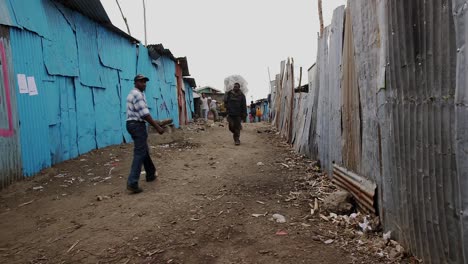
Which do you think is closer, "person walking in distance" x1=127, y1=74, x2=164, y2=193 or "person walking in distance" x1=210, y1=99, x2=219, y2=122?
"person walking in distance" x1=127, y1=74, x2=164, y2=193

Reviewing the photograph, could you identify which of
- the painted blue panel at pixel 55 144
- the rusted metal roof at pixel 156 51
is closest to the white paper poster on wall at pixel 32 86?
the painted blue panel at pixel 55 144

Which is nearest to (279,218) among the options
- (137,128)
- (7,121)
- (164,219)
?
(164,219)

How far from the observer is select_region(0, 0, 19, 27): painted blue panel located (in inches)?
196

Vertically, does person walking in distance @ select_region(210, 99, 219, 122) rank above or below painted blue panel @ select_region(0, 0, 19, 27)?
below

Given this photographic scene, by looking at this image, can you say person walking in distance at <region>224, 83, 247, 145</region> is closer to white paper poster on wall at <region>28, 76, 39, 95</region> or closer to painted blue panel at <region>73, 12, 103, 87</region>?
painted blue panel at <region>73, 12, 103, 87</region>

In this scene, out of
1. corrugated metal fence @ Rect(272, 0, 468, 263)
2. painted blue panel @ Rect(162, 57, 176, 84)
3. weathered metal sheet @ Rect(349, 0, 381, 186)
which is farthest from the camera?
painted blue panel @ Rect(162, 57, 176, 84)

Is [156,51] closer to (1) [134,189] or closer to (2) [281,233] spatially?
(1) [134,189]

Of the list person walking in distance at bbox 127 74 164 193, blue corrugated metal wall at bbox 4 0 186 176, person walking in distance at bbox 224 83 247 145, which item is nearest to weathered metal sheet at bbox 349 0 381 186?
person walking in distance at bbox 127 74 164 193

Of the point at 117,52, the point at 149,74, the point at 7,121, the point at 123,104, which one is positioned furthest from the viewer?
the point at 149,74

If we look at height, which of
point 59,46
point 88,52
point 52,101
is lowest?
point 52,101

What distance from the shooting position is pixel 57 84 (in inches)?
258

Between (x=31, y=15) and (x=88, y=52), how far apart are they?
2145 mm

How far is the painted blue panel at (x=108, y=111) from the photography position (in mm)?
8305

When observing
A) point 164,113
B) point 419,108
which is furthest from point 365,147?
point 164,113
